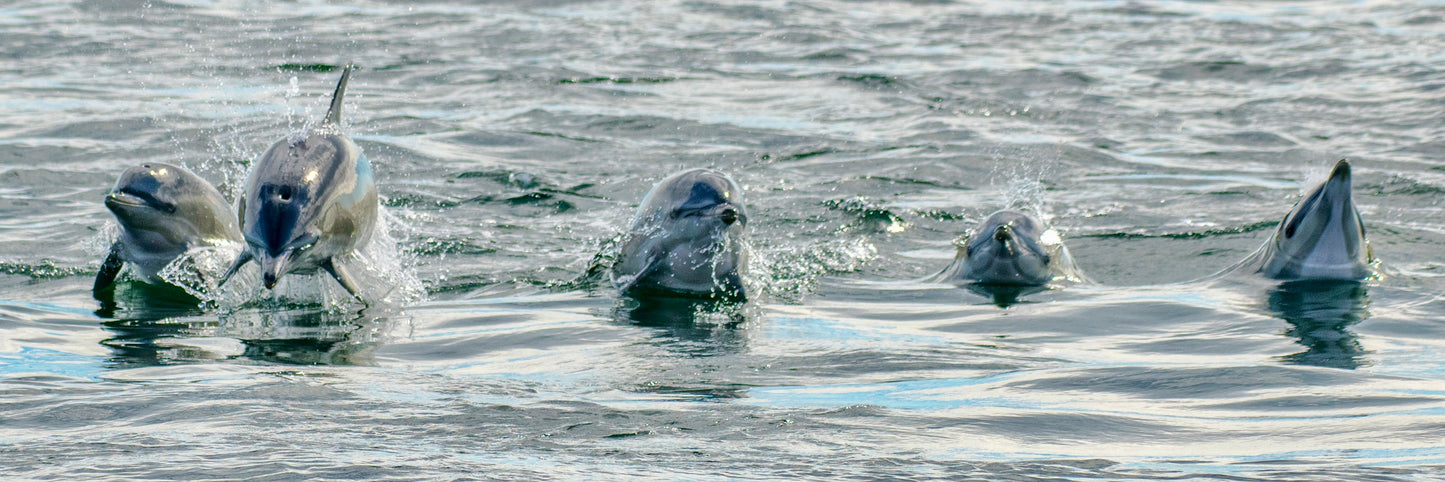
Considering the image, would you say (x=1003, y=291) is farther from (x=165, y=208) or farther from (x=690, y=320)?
(x=165, y=208)

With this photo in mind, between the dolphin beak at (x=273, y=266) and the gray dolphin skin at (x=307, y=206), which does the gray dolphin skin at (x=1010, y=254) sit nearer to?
the gray dolphin skin at (x=307, y=206)

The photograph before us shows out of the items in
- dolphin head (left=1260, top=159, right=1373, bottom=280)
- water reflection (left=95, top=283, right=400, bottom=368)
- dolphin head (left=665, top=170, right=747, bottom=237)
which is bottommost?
water reflection (left=95, top=283, right=400, bottom=368)

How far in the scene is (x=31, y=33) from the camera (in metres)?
19.0

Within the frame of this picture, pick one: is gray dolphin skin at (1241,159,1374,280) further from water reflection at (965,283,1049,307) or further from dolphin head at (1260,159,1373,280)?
water reflection at (965,283,1049,307)

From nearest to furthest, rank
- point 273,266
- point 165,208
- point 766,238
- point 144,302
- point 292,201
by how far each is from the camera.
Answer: point 273,266 → point 292,201 → point 144,302 → point 165,208 → point 766,238

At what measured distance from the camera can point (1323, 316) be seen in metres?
7.25

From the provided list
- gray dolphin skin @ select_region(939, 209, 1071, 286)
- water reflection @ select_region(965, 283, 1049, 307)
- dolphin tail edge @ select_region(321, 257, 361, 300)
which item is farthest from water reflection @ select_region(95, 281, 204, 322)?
gray dolphin skin @ select_region(939, 209, 1071, 286)

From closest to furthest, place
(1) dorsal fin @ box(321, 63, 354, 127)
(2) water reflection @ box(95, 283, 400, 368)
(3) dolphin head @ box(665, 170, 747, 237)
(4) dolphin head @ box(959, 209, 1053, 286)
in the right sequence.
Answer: (2) water reflection @ box(95, 283, 400, 368), (1) dorsal fin @ box(321, 63, 354, 127), (3) dolphin head @ box(665, 170, 747, 237), (4) dolphin head @ box(959, 209, 1053, 286)

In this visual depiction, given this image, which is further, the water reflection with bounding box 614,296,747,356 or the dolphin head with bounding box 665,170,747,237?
the dolphin head with bounding box 665,170,747,237

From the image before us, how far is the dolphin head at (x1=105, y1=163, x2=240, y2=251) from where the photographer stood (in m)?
7.80

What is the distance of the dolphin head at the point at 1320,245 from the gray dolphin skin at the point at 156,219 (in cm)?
544

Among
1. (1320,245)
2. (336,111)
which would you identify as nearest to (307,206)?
(336,111)

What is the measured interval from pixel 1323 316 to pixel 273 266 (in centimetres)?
457

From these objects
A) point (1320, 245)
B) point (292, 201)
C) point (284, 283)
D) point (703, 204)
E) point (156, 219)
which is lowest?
point (284, 283)
